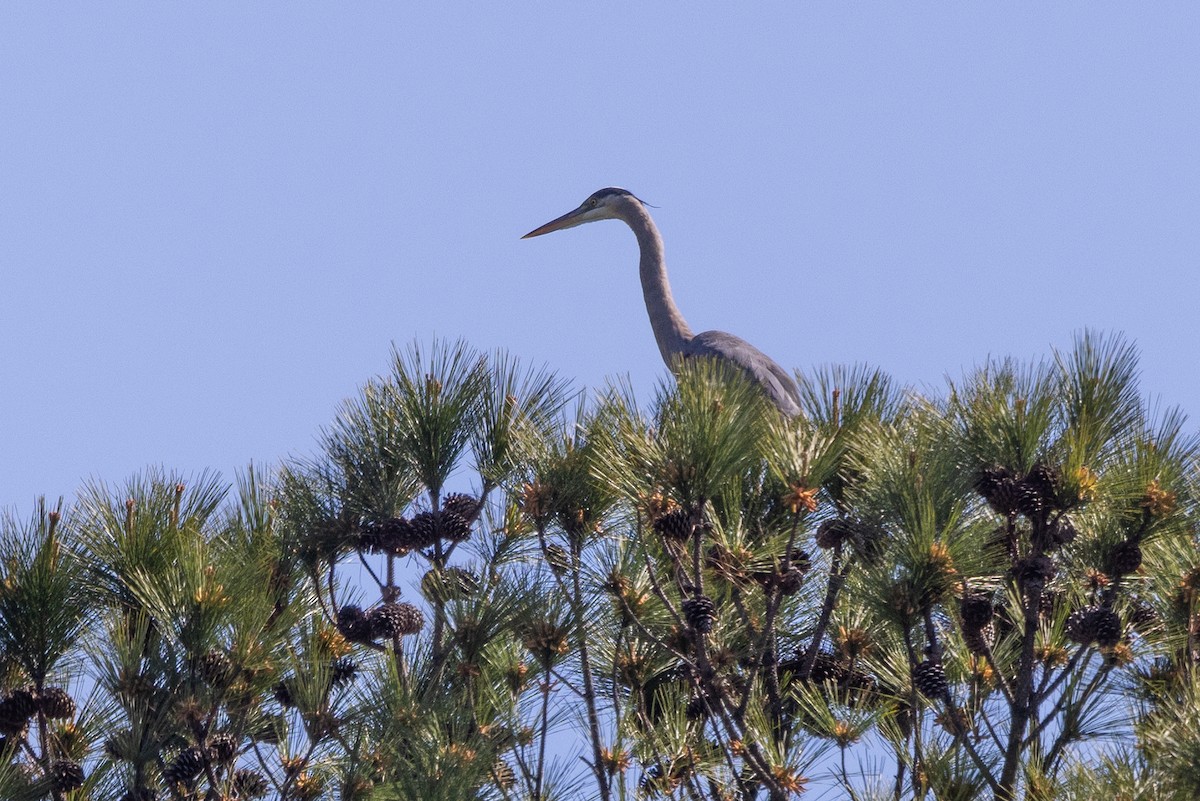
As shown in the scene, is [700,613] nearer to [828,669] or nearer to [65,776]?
[828,669]

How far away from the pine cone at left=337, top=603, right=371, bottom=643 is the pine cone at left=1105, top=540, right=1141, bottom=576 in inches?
60.6

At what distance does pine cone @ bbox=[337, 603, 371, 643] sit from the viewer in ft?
12.5

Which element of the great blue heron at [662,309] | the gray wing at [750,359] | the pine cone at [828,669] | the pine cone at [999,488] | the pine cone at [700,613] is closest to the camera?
the pine cone at [700,613]

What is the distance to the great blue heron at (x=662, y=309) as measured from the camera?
765 centimetres

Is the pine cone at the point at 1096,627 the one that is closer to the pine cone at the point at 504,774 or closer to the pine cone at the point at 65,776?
the pine cone at the point at 504,774

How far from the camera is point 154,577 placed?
3689 mm

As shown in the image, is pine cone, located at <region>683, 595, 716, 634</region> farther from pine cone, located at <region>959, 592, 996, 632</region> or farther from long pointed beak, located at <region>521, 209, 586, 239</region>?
long pointed beak, located at <region>521, 209, 586, 239</region>

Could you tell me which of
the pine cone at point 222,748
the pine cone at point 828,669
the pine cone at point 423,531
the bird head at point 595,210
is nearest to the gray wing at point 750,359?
the bird head at point 595,210

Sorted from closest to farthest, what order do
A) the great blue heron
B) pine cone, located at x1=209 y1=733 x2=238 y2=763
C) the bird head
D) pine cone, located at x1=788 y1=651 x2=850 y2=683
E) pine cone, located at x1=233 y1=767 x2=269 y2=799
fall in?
pine cone, located at x1=209 y1=733 x2=238 y2=763
pine cone, located at x1=233 y1=767 x2=269 y2=799
pine cone, located at x1=788 y1=651 x2=850 y2=683
the great blue heron
the bird head

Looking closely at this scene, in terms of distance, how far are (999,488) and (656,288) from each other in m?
6.11

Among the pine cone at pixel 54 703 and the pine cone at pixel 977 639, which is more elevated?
the pine cone at pixel 54 703

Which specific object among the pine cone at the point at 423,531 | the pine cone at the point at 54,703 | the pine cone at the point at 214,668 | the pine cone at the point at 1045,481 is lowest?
the pine cone at the point at 1045,481

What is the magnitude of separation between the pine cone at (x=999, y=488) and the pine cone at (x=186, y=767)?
1589mm

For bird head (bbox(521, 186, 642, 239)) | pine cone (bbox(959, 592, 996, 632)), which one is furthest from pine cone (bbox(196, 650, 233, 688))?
bird head (bbox(521, 186, 642, 239))
